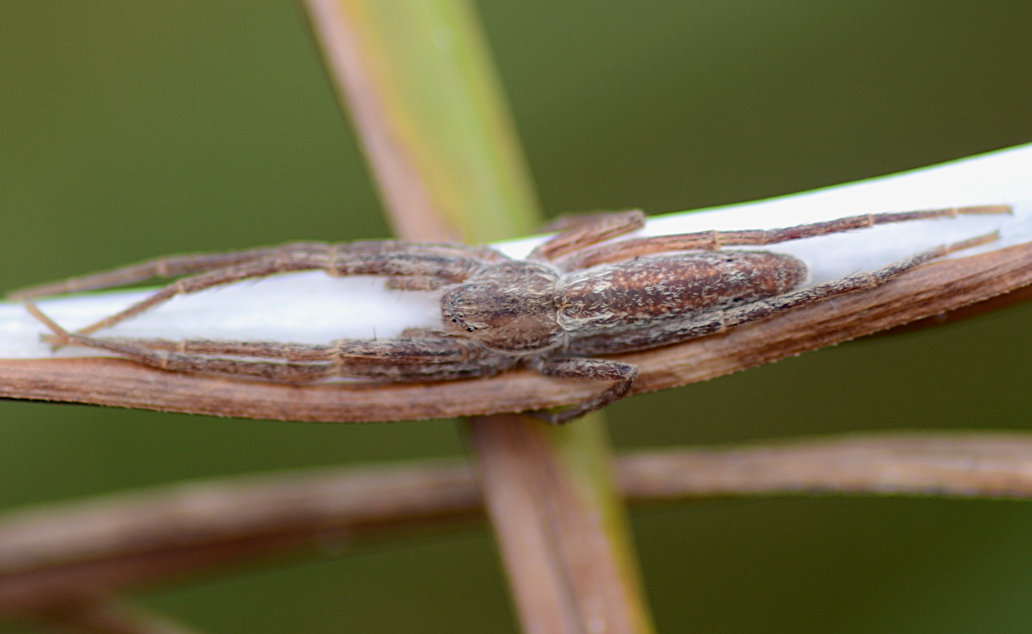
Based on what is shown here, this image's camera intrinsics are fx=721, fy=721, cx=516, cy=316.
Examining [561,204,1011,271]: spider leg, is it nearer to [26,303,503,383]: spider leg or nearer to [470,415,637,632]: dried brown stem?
[26,303,503,383]: spider leg

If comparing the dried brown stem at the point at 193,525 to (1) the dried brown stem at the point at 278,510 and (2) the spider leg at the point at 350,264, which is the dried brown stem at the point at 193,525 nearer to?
(1) the dried brown stem at the point at 278,510

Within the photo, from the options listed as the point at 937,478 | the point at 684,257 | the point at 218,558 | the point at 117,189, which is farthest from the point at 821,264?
the point at 117,189

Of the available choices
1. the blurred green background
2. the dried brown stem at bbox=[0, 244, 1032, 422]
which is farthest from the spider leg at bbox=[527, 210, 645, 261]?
the blurred green background

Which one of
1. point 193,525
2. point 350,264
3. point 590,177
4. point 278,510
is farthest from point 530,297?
point 590,177

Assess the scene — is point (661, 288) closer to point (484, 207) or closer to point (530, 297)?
point (530, 297)

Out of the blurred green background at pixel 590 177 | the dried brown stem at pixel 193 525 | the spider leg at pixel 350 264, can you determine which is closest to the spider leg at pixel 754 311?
the spider leg at pixel 350 264

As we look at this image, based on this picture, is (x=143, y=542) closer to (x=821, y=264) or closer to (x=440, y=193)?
(x=440, y=193)
